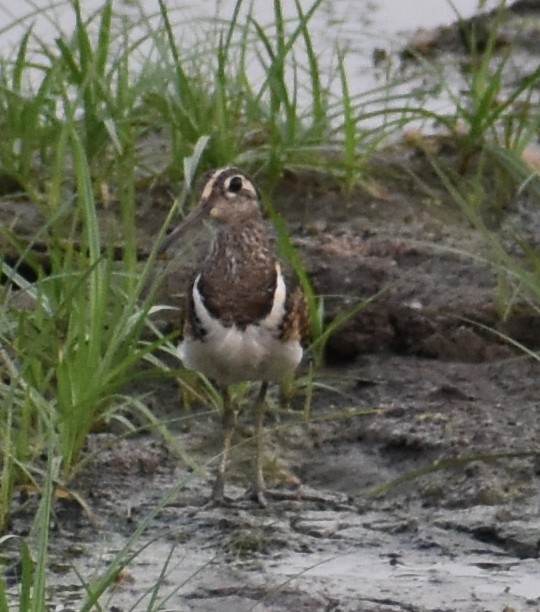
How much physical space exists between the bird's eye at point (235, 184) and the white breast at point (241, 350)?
368 millimetres

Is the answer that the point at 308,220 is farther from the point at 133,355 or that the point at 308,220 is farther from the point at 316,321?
the point at 133,355

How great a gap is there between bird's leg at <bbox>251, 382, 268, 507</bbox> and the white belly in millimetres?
159

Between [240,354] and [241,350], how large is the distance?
12 millimetres

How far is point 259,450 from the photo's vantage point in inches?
200

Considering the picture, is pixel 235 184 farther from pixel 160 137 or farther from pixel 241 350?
pixel 160 137

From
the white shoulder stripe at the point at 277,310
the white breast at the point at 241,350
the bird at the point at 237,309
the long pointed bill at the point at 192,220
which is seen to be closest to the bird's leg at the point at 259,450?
the bird at the point at 237,309

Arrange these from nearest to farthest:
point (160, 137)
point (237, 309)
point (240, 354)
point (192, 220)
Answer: point (240, 354) < point (237, 309) < point (192, 220) < point (160, 137)

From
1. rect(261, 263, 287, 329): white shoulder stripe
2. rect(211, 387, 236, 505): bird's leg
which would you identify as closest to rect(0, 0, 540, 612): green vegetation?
rect(211, 387, 236, 505): bird's leg

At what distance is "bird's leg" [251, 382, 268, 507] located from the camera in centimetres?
491

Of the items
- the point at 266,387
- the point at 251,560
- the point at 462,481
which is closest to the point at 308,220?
the point at 266,387

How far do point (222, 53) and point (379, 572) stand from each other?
7.86 ft

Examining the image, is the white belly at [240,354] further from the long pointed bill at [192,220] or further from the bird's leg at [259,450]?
the long pointed bill at [192,220]

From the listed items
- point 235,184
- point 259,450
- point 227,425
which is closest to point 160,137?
point 235,184

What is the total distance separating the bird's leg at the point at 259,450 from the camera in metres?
4.91
